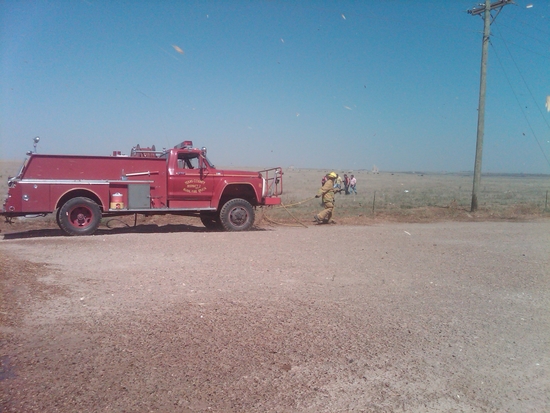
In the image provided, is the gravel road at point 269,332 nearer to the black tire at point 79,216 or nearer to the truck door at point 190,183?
the black tire at point 79,216

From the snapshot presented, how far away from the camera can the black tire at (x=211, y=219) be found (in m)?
14.4

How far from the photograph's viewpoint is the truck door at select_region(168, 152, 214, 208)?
521 inches

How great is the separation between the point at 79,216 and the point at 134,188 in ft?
4.79

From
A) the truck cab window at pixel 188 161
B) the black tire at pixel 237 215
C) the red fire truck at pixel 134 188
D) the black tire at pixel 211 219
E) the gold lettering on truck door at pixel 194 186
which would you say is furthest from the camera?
the black tire at pixel 211 219

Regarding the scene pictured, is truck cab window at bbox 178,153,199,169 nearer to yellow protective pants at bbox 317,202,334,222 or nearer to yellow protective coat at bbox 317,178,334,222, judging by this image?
yellow protective coat at bbox 317,178,334,222

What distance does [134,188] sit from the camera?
500 inches

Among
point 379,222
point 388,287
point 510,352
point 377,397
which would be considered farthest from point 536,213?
point 377,397

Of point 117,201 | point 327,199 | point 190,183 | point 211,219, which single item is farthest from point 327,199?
point 117,201

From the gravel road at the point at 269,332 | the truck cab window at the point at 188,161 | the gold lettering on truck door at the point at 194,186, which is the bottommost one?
the gravel road at the point at 269,332

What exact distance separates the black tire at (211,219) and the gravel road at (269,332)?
171 inches

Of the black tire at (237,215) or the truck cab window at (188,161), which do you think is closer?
the truck cab window at (188,161)

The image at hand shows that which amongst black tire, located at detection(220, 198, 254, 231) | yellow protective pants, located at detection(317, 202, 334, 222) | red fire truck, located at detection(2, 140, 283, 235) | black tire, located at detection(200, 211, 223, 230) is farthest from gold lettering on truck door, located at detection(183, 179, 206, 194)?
yellow protective pants, located at detection(317, 202, 334, 222)

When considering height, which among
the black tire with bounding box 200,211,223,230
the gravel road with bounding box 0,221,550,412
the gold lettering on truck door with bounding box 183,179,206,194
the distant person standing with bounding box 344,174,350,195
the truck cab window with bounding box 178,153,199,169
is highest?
the truck cab window with bounding box 178,153,199,169

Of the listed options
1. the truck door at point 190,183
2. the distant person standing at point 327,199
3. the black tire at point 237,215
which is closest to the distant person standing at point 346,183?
the distant person standing at point 327,199
